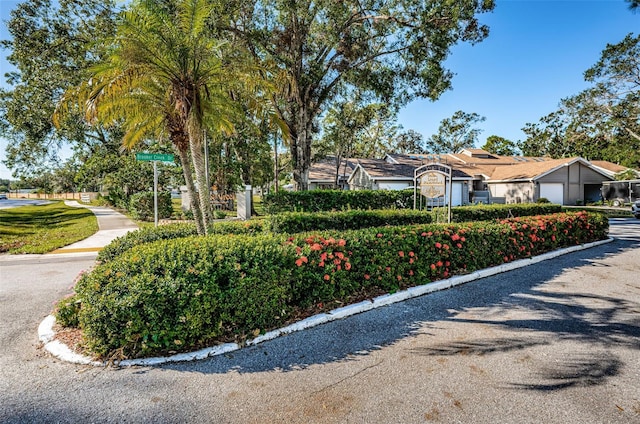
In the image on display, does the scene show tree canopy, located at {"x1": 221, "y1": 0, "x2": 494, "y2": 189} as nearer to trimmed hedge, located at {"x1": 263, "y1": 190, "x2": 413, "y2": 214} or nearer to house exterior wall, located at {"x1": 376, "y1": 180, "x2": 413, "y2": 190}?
trimmed hedge, located at {"x1": 263, "y1": 190, "x2": 413, "y2": 214}

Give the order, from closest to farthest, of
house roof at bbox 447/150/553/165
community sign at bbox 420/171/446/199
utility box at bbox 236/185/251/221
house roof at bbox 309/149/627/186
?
community sign at bbox 420/171/446/199, utility box at bbox 236/185/251/221, house roof at bbox 309/149/627/186, house roof at bbox 447/150/553/165

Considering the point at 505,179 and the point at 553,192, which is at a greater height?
the point at 505,179

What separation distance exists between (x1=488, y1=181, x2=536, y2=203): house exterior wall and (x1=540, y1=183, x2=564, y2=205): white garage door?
3.66ft

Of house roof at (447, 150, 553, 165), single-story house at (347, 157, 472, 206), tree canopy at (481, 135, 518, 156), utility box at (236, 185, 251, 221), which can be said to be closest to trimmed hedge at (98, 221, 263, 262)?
utility box at (236, 185, 251, 221)

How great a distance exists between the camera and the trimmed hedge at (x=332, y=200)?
12505 mm

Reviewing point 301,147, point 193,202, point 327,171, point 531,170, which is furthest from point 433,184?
point 327,171

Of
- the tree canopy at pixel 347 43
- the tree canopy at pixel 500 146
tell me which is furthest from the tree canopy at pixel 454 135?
the tree canopy at pixel 347 43

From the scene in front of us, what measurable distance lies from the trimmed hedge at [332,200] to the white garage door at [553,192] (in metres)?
19.7

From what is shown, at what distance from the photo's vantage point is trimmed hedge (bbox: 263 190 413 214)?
12.5 metres

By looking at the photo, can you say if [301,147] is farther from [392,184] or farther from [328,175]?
[328,175]

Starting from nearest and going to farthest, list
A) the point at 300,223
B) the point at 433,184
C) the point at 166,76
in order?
the point at 166,76, the point at 300,223, the point at 433,184

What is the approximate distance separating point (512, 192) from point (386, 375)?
31.1 meters

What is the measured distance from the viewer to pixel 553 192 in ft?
93.8

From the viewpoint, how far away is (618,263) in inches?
320
